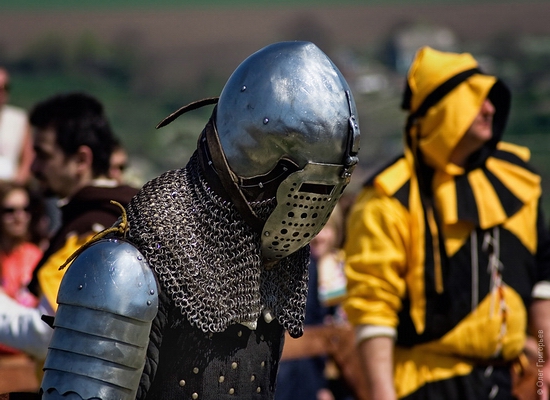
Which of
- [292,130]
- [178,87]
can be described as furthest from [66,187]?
[178,87]

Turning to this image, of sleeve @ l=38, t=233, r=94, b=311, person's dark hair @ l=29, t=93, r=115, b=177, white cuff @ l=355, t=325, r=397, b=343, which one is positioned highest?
person's dark hair @ l=29, t=93, r=115, b=177

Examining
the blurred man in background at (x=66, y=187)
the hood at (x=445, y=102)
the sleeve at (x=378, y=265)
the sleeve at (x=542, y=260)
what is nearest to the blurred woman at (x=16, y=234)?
the blurred man in background at (x=66, y=187)

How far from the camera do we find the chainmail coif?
8.89 feet

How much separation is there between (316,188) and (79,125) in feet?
6.15

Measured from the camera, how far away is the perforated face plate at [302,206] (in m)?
2.78

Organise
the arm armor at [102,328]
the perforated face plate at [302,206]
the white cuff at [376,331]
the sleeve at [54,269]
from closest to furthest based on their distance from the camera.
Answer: the arm armor at [102,328] → the perforated face plate at [302,206] → the sleeve at [54,269] → the white cuff at [376,331]

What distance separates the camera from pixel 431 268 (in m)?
4.67

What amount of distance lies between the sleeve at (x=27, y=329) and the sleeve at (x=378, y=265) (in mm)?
1465

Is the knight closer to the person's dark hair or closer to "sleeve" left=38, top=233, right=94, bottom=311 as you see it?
"sleeve" left=38, top=233, right=94, bottom=311

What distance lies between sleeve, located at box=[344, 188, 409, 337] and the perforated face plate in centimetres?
180

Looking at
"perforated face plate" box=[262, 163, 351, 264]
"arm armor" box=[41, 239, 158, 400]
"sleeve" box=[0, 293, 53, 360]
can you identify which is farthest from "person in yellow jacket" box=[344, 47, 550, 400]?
"arm armor" box=[41, 239, 158, 400]

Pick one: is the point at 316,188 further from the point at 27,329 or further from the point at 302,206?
the point at 27,329

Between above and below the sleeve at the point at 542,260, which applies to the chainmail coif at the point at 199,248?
above

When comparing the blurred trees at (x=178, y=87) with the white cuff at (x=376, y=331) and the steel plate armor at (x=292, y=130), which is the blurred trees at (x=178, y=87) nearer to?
the white cuff at (x=376, y=331)
